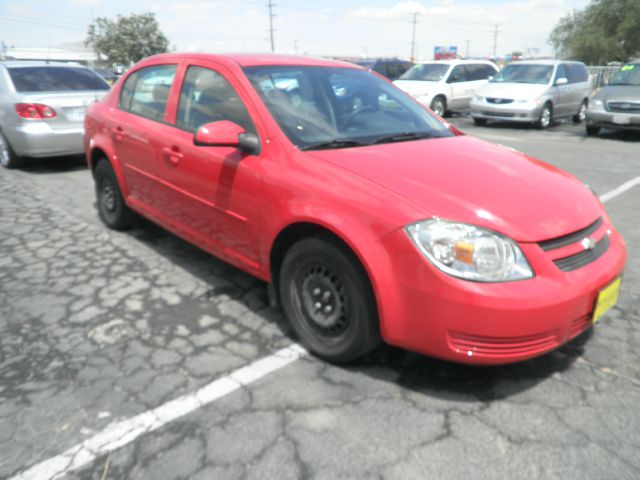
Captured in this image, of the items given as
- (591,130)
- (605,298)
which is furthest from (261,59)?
(591,130)

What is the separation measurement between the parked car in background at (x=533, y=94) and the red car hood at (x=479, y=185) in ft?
34.5

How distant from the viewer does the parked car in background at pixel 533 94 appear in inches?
503

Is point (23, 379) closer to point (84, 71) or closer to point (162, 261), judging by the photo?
point (162, 261)

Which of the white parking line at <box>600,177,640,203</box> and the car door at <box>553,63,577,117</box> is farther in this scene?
the car door at <box>553,63,577,117</box>

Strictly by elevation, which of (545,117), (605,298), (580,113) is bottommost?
(580,113)

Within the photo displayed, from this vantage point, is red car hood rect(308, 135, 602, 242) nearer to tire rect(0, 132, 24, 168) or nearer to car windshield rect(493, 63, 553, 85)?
tire rect(0, 132, 24, 168)

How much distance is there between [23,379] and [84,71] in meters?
6.65

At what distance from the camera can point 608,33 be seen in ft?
144

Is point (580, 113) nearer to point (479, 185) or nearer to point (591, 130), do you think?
point (591, 130)

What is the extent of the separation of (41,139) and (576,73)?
12.9m

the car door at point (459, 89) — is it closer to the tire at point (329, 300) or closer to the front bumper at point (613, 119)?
the front bumper at point (613, 119)

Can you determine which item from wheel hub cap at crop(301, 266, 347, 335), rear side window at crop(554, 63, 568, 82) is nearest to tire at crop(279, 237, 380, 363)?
wheel hub cap at crop(301, 266, 347, 335)

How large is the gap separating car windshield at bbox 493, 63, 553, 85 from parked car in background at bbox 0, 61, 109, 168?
10.3 metres

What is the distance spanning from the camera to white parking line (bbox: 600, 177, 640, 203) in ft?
20.6
